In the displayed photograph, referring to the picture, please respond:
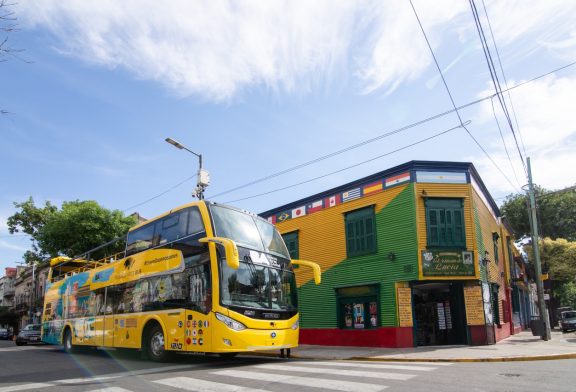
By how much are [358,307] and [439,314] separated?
3120 millimetres

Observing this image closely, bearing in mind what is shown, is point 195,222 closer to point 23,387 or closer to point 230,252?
point 230,252

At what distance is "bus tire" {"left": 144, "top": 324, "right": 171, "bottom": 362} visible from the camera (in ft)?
39.6

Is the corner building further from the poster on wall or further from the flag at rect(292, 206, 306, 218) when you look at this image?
the flag at rect(292, 206, 306, 218)

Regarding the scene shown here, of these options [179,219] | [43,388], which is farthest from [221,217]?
[43,388]

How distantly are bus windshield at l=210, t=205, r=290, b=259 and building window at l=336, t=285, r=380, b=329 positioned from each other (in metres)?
5.80

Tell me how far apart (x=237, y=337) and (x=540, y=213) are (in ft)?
152

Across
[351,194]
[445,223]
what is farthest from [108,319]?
[445,223]

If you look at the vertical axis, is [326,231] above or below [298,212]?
below

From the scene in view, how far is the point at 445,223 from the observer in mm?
16828

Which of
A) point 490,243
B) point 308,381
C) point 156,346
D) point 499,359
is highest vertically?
point 490,243

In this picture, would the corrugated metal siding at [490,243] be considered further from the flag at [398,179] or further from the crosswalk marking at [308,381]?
the crosswalk marking at [308,381]

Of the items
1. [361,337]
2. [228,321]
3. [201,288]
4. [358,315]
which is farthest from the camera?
[358,315]

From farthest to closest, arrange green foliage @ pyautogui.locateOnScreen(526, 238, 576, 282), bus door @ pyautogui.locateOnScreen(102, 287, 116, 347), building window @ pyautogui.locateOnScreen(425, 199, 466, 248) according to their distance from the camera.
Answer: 1. green foliage @ pyautogui.locateOnScreen(526, 238, 576, 282)
2. building window @ pyautogui.locateOnScreen(425, 199, 466, 248)
3. bus door @ pyautogui.locateOnScreen(102, 287, 116, 347)

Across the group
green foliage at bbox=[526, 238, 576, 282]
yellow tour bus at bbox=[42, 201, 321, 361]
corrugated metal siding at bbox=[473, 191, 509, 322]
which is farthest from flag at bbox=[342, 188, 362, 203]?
green foliage at bbox=[526, 238, 576, 282]
